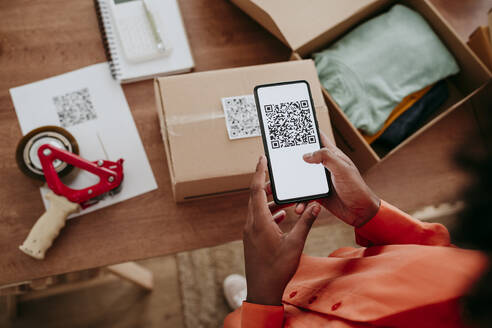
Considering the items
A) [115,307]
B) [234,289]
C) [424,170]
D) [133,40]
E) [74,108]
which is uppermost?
[133,40]

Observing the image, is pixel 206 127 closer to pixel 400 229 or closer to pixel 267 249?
pixel 267 249

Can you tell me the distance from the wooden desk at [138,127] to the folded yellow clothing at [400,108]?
261 mm

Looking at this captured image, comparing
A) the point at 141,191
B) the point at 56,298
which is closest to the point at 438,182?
the point at 141,191

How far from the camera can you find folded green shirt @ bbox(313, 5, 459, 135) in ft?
2.58

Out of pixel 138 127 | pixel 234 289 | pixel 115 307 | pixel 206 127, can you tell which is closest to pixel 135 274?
pixel 115 307

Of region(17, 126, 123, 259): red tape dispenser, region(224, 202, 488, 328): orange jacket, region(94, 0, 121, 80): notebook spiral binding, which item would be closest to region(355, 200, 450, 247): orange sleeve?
region(224, 202, 488, 328): orange jacket

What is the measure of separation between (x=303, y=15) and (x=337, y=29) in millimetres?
88

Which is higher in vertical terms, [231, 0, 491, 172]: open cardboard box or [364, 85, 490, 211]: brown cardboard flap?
[231, 0, 491, 172]: open cardboard box

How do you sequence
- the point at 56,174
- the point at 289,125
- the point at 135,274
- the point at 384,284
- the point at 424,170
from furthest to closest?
the point at 135,274 → the point at 424,170 → the point at 56,174 → the point at 289,125 → the point at 384,284

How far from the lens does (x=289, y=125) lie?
635mm

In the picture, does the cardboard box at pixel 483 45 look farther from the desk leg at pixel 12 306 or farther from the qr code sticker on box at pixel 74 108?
the desk leg at pixel 12 306

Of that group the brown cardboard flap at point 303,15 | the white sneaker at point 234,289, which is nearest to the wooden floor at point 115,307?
the white sneaker at point 234,289

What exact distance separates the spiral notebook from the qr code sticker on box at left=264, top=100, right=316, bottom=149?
0.33m

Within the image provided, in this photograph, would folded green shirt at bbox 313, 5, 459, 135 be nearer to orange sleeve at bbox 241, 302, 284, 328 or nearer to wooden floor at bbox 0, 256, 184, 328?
orange sleeve at bbox 241, 302, 284, 328
